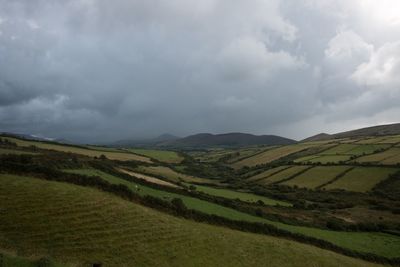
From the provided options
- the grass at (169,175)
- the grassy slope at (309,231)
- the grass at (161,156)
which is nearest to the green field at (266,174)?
the grass at (169,175)

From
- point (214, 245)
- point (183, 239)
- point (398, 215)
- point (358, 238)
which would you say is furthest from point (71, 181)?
A: point (398, 215)

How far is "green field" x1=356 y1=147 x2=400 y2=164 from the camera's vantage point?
374ft

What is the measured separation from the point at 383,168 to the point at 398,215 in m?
40.2

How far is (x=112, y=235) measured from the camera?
1125 inches

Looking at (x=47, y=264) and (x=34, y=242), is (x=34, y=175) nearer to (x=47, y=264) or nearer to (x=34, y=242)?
(x=34, y=242)

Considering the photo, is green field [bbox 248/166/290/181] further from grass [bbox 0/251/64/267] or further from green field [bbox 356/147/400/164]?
grass [bbox 0/251/64/267]

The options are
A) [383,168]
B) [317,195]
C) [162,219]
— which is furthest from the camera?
[383,168]

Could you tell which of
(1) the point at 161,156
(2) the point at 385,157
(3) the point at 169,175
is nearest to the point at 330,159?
(2) the point at 385,157

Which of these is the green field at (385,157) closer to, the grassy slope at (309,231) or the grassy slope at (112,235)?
the grassy slope at (309,231)

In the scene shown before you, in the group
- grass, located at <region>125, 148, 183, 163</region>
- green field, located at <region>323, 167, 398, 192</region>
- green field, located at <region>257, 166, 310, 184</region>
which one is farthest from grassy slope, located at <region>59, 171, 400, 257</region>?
grass, located at <region>125, 148, 183, 163</region>

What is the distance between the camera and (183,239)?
31391mm

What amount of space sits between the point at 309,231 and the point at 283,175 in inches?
2787

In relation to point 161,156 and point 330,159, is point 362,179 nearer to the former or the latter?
point 330,159

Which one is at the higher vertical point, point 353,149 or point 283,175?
point 353,149
